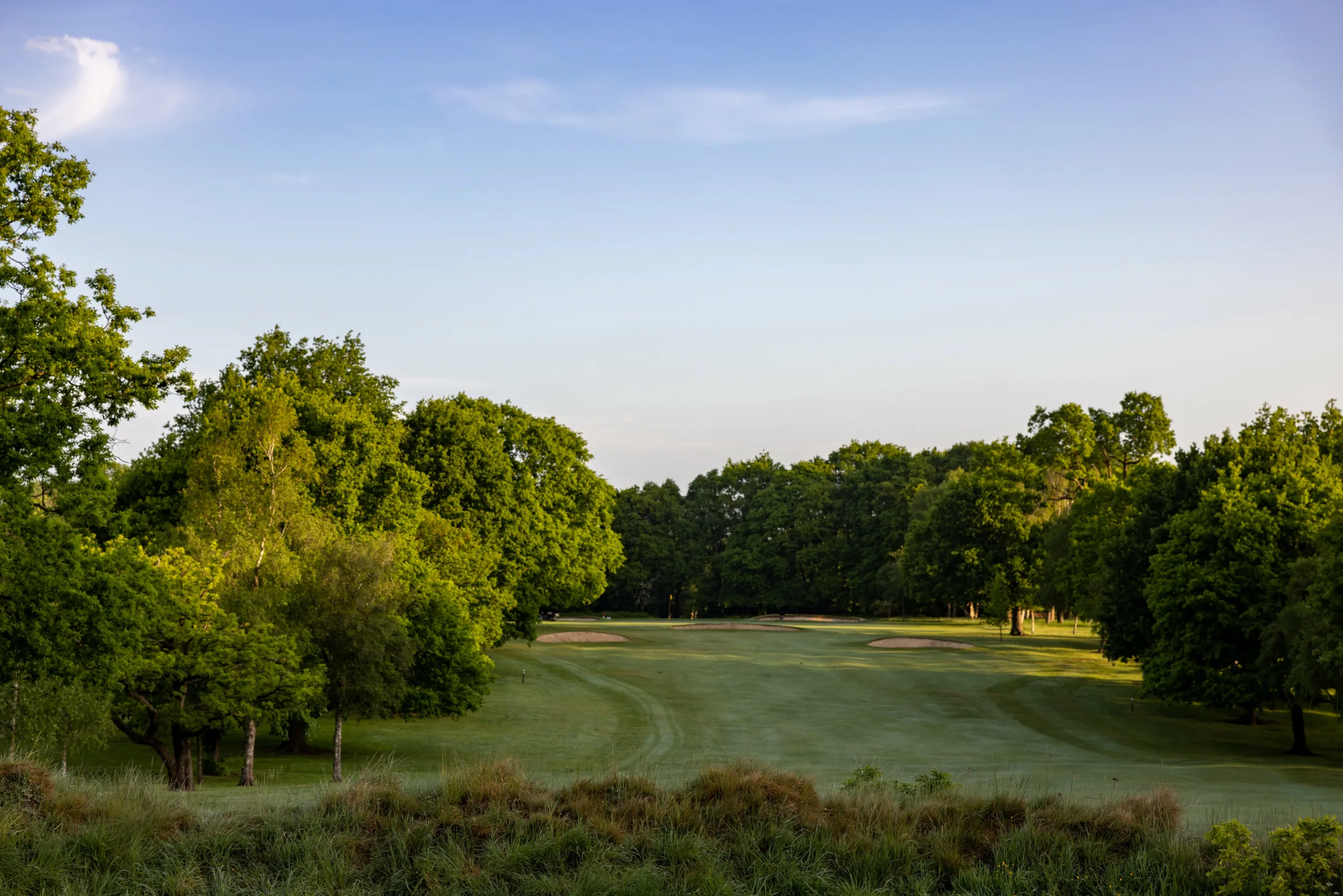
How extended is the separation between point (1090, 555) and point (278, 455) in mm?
42241

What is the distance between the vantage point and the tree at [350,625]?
29797mm

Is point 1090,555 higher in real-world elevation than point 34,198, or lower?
lower

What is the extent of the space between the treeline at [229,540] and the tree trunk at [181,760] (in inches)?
4.0

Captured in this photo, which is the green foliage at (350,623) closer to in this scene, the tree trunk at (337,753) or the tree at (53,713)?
the tree trunk at (337,753)

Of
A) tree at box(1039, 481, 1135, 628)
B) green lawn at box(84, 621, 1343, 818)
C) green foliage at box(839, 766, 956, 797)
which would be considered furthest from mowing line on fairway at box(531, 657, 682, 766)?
tree at box(1039, 481, 1135, 628)

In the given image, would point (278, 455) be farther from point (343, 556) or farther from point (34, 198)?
point (34, 198)

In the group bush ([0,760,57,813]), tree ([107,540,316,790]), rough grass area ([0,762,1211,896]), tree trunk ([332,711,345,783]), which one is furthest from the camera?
tree trunk ([332,711,345,783])

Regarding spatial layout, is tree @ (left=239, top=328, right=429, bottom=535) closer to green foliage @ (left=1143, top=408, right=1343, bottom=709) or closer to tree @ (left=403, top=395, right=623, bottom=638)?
tree @ (left=403, top=395, right=623, bottom=638)

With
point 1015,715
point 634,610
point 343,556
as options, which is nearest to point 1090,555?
point 1015,715

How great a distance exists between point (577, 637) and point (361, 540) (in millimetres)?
39311

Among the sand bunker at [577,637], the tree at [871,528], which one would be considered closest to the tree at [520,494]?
the sand bunker at [577,637]

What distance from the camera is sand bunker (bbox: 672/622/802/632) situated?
7706cm

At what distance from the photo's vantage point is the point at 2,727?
24.4 metres

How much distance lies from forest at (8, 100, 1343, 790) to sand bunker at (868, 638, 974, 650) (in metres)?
7.36
